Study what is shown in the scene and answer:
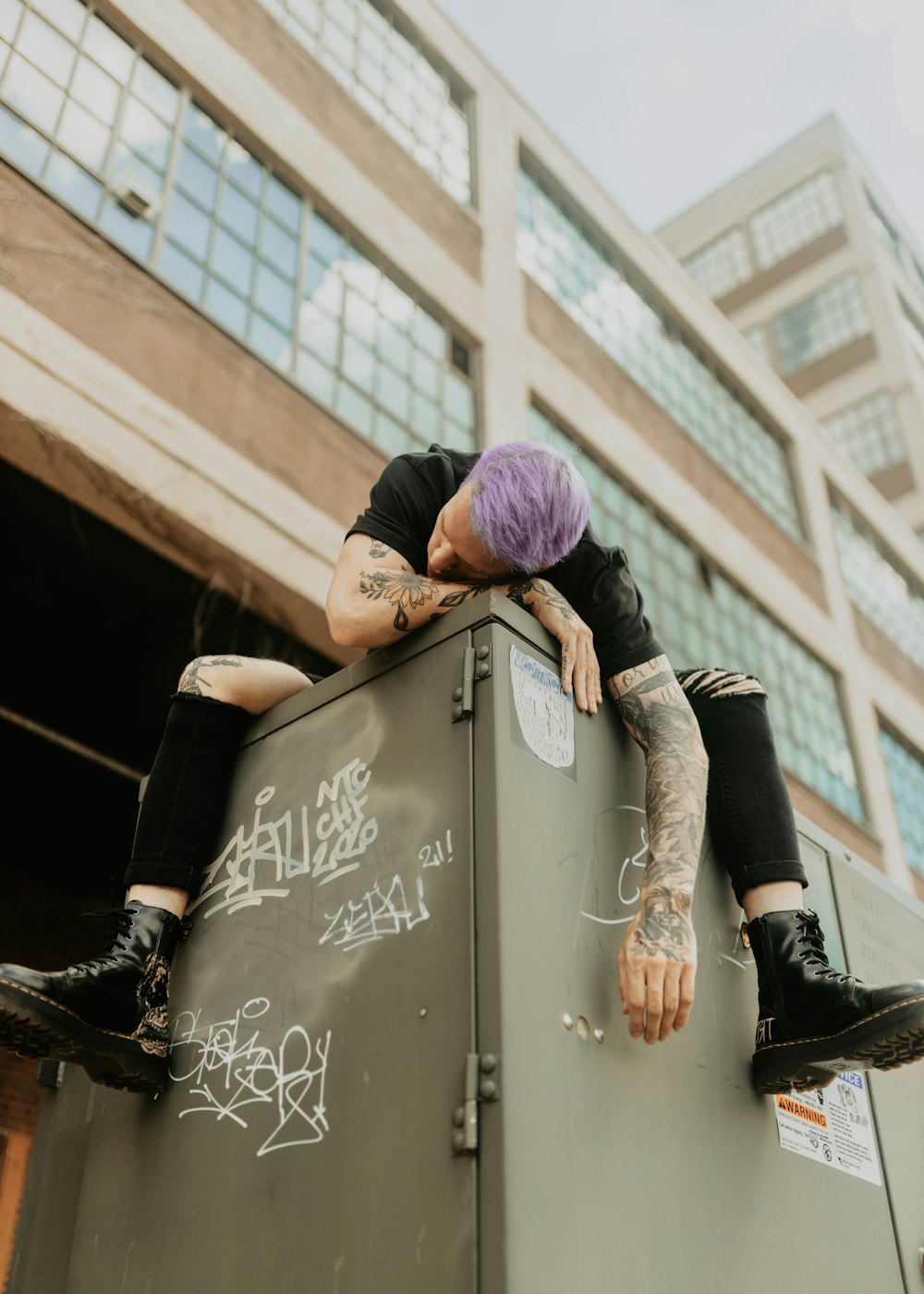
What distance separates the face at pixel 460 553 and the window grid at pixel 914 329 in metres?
26.5

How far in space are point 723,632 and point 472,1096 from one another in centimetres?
1133

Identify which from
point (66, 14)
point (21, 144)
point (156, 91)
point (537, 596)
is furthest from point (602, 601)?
point (156, 91)

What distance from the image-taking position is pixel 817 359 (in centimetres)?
2653

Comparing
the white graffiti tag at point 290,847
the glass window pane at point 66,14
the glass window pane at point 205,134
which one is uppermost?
the glass window pane at point 205,134

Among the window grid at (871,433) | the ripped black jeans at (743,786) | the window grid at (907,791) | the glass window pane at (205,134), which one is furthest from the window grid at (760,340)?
the ripped black jeans at (743,786)

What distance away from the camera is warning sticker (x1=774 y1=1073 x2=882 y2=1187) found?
2.54 m

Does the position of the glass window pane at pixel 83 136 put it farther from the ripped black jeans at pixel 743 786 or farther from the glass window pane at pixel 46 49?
the ripped black jeans at pixel 743 786

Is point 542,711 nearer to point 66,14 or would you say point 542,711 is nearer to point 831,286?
point 66,14

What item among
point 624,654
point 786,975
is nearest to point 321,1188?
point 786,975

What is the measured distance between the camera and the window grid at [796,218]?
2797 centimetres

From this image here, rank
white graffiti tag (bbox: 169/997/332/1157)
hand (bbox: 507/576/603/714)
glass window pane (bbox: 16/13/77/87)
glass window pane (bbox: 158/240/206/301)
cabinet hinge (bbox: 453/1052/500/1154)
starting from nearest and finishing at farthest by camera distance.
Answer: cabinet hinge (bbox: 453/1052/500/1154)
white graffiti tag (bbox: 169/997/332/1157)
hand (bbox: 507/576/603/714)
glass window pane (bbox: 16/13/77/87)
glass window pane (bbox: 158/240/206/301)

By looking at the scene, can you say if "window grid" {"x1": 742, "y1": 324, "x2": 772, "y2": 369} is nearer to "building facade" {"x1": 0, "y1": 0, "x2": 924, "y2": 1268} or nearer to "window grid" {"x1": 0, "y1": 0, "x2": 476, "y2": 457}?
"building facade" {"x1": 0, "y1": 0, "x2": 924, "y2": 1268}

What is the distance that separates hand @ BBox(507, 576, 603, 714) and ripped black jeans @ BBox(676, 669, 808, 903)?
1.34 ft

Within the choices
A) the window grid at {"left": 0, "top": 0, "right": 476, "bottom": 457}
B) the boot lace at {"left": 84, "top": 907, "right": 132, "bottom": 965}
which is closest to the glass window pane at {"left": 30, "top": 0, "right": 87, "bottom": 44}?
the window grid at {"left": 0, "top": 0, "right": 476, "bottom": 457}
